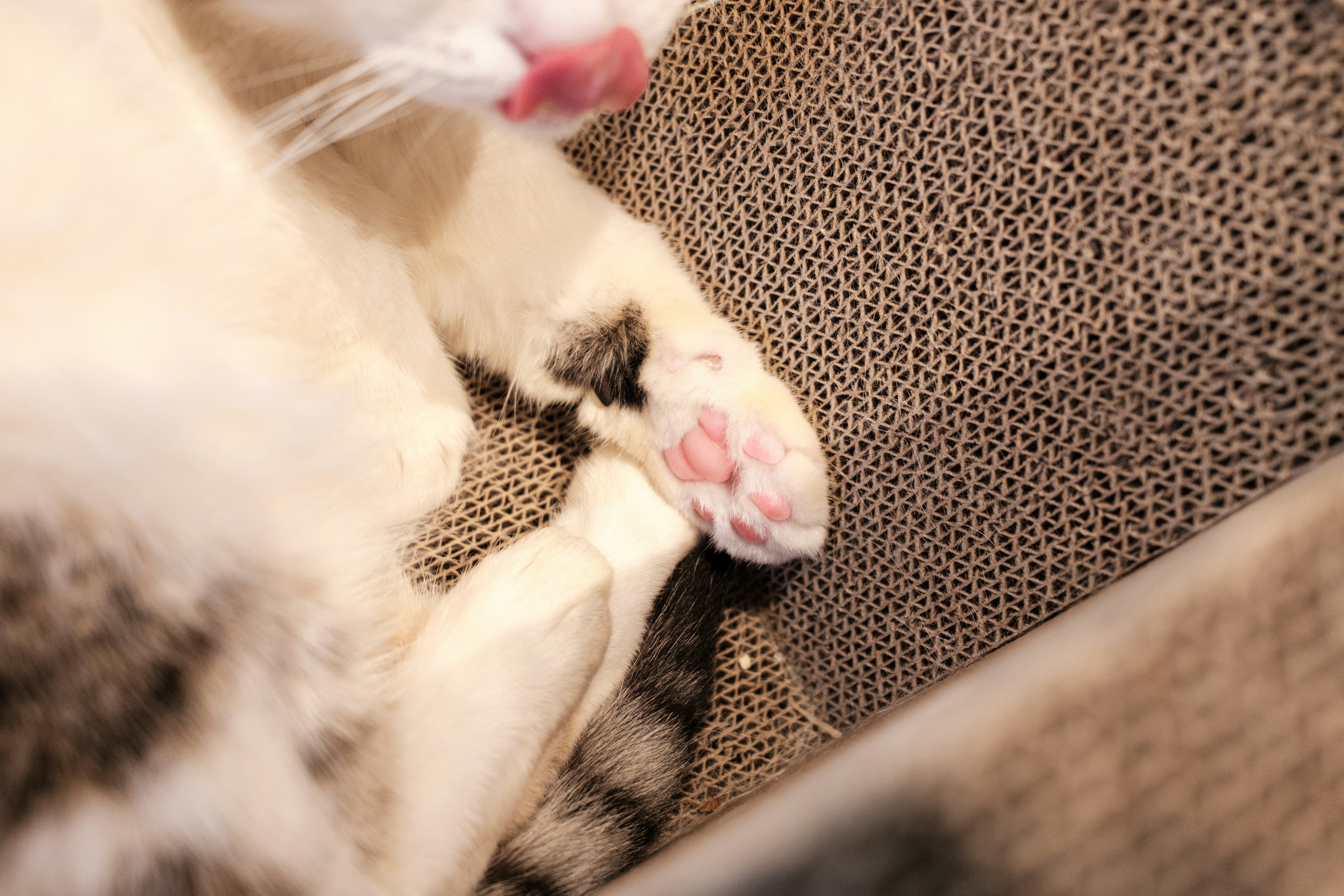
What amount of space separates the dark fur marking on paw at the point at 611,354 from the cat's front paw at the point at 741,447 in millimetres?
20

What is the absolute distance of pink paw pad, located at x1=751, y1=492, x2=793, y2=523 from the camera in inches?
32.5

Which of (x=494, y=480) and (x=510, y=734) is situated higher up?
(x=494, y=480)

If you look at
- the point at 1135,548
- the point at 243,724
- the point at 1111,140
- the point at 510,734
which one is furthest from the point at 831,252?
the point at 243,724

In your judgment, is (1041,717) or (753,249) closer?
(1041,717)

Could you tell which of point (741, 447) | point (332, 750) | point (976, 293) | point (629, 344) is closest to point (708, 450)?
→ point (741, 447)

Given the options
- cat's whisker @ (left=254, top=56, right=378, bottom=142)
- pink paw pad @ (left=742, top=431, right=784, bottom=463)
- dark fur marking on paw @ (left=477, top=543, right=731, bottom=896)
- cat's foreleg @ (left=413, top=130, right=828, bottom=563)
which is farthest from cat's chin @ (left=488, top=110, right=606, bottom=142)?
dark fur marking on paw @ (left=477, top=543, right=731, bottom=896)

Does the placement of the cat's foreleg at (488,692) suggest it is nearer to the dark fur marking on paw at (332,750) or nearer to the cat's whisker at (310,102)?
the dark fur marking on paw at (332,750)

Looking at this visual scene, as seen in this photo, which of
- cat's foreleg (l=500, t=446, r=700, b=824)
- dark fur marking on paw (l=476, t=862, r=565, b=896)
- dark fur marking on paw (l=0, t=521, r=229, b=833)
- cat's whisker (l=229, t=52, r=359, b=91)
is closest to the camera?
dark fur marking on paw (l=0, t=521, r=229, b=833)

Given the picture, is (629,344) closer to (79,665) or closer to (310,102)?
(310,102)

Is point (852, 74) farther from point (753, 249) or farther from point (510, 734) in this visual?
point (510, 734)

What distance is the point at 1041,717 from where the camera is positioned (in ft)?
1.99

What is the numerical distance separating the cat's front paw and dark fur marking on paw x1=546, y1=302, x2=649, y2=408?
0.02m

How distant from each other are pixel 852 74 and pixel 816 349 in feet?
0.99

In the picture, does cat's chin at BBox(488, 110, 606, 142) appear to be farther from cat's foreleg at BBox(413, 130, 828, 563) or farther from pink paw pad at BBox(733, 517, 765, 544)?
pink paw pad at BBox(733, 517, 765, 544)
